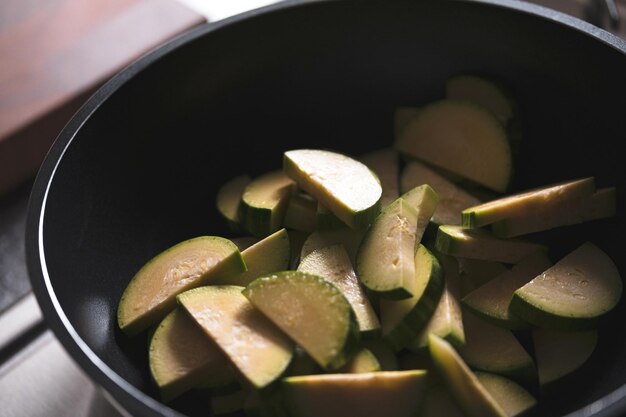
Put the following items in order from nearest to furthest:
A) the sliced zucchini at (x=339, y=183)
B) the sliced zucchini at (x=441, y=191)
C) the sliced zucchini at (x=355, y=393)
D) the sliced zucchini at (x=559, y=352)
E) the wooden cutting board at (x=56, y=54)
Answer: the sliced zucchini at (x=355, y=393) → the sliced zucchini at (x=559, y=352) → the sliced zucchini at (x=339, y=183) → the sliced zucchini at (x=441, y=191) → the wooden cutting board at (x=56, y=54)

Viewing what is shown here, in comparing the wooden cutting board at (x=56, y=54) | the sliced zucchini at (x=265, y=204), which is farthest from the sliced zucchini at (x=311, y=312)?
the wooden cutting board at (x=56, y=54)

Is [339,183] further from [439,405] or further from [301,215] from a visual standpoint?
[439,405]

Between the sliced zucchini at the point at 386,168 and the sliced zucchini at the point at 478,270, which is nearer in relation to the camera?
the sliced zucchini at the point at 478,270

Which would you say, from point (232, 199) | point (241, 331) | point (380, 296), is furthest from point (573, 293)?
point (232, 199)

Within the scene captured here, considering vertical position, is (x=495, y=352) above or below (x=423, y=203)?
below

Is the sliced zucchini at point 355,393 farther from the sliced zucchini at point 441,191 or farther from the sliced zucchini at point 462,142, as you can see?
the sliced zucchini at point 462,142

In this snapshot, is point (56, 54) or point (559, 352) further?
point (56, 54)

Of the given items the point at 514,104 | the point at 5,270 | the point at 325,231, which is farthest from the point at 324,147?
the point at 5,270

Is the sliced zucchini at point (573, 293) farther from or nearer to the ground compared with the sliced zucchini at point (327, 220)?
nearer to the ground
